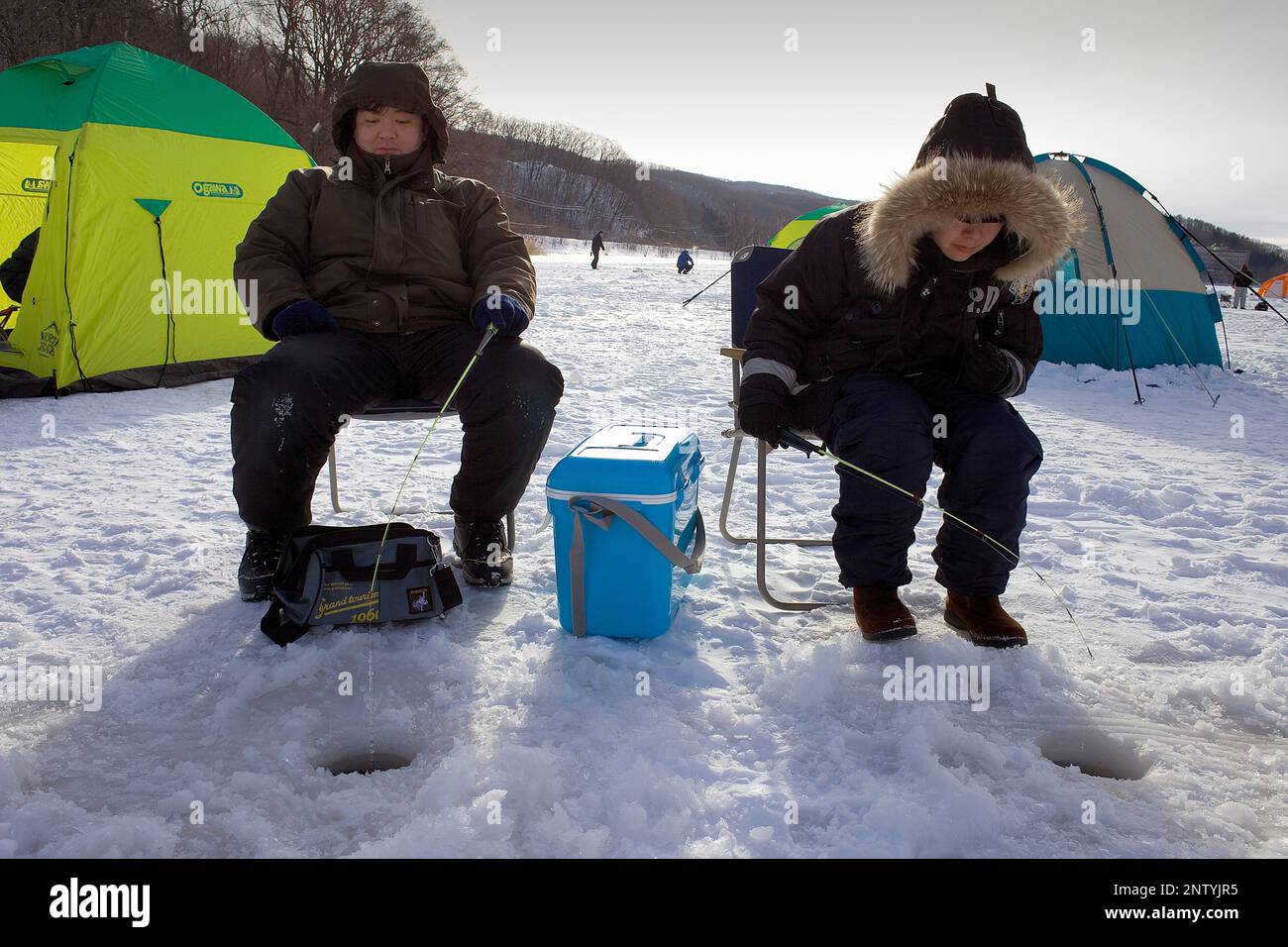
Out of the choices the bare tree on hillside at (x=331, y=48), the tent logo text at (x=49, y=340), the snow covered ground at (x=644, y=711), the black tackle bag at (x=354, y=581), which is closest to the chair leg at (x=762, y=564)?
the snow covered ground at (x=644, y=711)

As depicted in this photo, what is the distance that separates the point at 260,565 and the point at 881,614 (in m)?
1.89

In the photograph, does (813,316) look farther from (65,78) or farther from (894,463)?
(65,78)

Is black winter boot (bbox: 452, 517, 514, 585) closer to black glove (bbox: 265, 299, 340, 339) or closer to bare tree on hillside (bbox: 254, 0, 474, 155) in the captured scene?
black glove (bbox: 265, 299, 340, 339)

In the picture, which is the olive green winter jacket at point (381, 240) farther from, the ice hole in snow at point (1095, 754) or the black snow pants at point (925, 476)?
the ice hole in snow at point (1095, 754)

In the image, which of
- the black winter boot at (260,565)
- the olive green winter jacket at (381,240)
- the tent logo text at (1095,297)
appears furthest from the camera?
the tent logo text at (1095,297)

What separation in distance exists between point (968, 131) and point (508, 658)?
2.00 meters

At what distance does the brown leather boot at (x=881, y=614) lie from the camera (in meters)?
2.23

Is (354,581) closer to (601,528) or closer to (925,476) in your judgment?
(601,528)

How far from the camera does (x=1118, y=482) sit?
13.3 ft

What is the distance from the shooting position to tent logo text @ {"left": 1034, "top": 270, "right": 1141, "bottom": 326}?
7.38 metres

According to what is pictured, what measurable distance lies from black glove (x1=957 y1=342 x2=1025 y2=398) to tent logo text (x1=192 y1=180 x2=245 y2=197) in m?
5.78

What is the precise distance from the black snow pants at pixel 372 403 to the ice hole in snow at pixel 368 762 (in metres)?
0.95

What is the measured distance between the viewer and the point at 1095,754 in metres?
1.84
